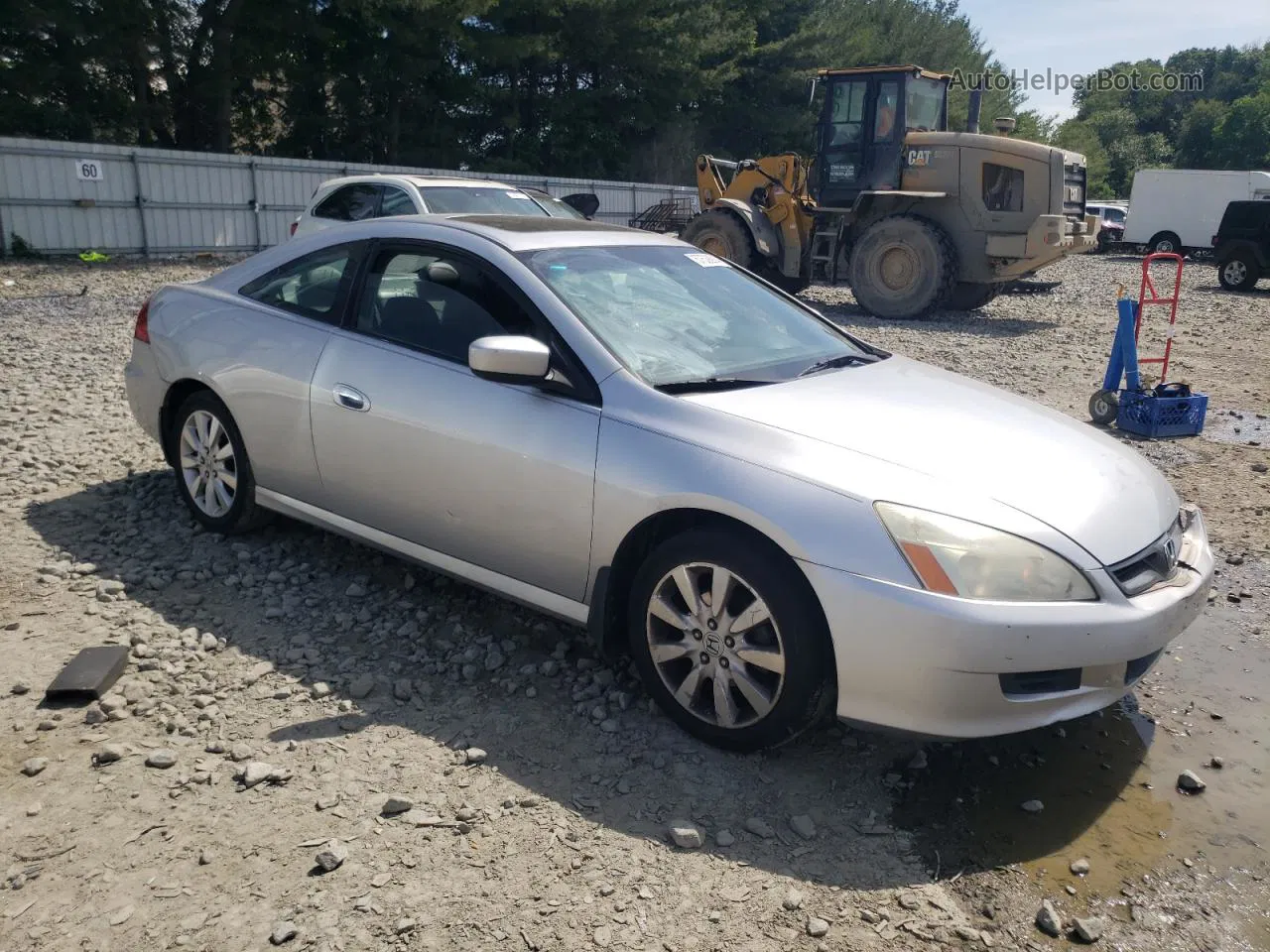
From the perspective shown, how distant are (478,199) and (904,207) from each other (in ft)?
23.0

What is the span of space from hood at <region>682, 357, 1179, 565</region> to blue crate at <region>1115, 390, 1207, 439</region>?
4.15 meters

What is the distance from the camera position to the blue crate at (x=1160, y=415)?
7598 mm

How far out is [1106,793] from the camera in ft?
10.5

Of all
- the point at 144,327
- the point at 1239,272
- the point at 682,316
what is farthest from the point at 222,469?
the point at 1239,272

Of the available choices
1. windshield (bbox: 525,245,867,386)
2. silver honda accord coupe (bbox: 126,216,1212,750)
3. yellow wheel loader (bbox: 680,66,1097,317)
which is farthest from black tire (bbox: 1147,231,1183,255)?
silver honda accord coupe (bbox: 126,216,1212,750)

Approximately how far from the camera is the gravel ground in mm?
2574

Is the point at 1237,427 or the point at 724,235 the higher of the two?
the point at 724,235

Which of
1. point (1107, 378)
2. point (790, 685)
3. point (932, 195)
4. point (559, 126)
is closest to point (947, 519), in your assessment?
point (790, 685)

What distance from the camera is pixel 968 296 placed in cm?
1566

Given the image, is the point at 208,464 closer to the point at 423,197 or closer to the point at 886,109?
the point at 423,197

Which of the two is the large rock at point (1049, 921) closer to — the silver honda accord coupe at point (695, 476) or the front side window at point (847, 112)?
the silver honda accord coupe at point (695, 476)

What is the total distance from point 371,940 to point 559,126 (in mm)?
33935

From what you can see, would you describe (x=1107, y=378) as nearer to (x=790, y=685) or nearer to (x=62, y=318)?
(x=790, y=685)

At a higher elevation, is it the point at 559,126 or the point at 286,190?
the point at 559,126
